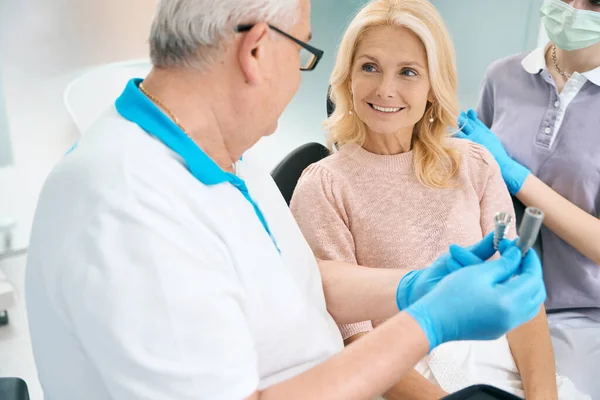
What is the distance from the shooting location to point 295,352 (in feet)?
3.25

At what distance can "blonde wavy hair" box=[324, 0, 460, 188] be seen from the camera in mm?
1450

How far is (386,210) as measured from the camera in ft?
4.78

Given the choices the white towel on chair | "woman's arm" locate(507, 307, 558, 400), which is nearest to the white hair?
the white towel on chair

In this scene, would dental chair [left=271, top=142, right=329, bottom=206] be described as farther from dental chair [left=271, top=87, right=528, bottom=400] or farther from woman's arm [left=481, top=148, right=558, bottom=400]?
woman's arm [left=481, top=148, right=558, bottom=400]

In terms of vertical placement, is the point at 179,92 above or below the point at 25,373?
above

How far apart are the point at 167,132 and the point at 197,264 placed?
0.20 metres

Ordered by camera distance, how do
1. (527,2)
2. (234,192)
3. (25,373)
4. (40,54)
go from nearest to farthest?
(234,192) → (25,373) → (40,54) → (527,2)

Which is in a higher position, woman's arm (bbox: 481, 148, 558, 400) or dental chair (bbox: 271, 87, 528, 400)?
dental chair (bbox: 271, 87, 528, 400)

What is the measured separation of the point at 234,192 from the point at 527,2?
98.4 inches

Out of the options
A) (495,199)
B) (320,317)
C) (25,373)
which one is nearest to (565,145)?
(495,199)

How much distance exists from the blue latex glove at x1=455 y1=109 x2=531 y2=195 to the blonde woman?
122 mm

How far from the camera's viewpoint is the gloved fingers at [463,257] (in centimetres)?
102

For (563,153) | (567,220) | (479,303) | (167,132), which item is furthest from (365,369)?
(563,153)

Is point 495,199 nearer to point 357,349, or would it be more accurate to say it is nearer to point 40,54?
point 357,349
